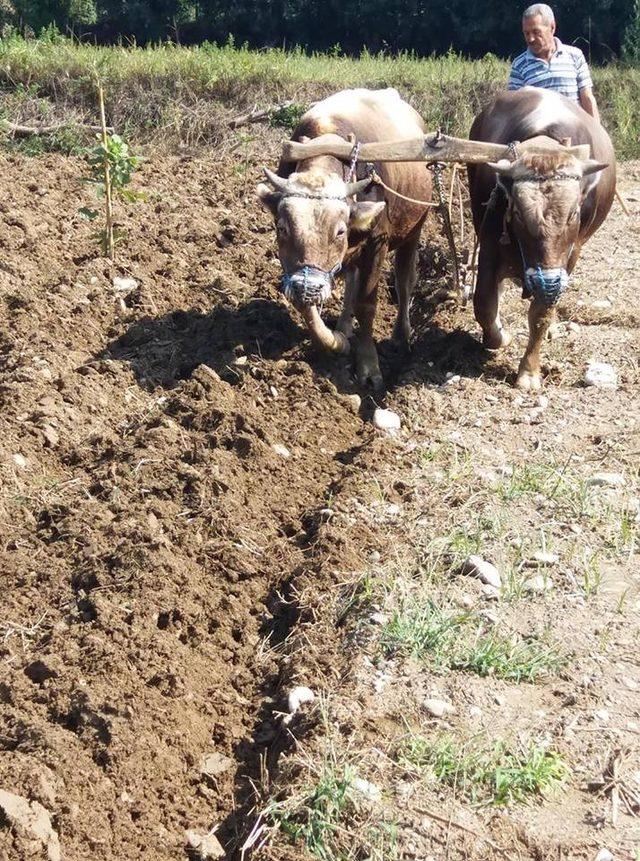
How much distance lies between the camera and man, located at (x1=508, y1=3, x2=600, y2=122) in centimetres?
839

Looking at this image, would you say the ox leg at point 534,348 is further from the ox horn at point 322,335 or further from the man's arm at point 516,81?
the man's arm at point 516,81

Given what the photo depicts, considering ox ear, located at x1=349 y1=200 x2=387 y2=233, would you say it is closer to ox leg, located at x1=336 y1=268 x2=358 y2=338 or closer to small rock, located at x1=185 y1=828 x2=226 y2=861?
ox leg, located at x1=336 y1=268 x2=358 y2=338

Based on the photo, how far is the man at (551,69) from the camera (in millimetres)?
8391

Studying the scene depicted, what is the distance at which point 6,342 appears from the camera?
307 inches

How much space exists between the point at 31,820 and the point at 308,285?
12.5 feet

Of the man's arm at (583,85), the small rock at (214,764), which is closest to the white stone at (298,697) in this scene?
the small rock at (214,764)

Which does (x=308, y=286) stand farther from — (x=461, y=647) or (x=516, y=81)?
(x=516, y=81)

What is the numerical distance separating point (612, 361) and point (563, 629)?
10.9ft

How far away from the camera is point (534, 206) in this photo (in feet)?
22.6

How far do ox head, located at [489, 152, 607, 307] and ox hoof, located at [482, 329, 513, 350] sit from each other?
31.3 inches

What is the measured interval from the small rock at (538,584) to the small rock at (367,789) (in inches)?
57.9

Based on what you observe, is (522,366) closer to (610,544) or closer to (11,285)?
(610,544)

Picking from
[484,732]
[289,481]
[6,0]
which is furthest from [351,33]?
[484,732]

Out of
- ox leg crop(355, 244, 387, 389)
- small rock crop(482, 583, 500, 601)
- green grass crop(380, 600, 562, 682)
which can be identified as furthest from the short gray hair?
green grass crop(380, 600, 562, 682)
